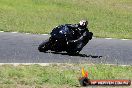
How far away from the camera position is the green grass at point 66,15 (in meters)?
28.0

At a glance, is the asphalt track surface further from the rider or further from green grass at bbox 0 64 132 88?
green grass at bbox 0 64 132 88

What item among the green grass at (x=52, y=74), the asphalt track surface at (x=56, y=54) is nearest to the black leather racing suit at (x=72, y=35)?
the asphalt track surface at (x=56, y=54)

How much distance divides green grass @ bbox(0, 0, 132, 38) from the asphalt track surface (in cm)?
300

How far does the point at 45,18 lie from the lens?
1325 inches

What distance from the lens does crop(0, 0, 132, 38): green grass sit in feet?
91.7

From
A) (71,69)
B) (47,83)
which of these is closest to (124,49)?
(71,69)

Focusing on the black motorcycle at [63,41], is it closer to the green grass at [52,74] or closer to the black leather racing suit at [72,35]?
the black leather racing suit at [72,35]

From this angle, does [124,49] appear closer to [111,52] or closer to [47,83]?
[111,52]

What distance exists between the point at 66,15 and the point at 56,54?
61.7ft

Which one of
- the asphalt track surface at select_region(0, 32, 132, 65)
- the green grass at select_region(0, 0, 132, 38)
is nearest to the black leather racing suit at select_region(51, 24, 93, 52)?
the asphalt track surface at select_region(0, 32, 132, 65)

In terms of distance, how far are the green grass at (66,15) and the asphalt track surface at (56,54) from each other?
9.84 feet

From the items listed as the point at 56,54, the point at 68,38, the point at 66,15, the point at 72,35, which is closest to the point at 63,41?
the point at 68,38

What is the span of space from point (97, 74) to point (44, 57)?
142 inches

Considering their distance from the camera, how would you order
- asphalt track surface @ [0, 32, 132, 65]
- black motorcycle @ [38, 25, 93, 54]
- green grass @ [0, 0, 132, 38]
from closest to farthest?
asphalt track surface @ [0, 32, 132, 65]
black motorcycle @ [38, 25, 93, 54]
green grass @ [0, 0, 132, 38]
